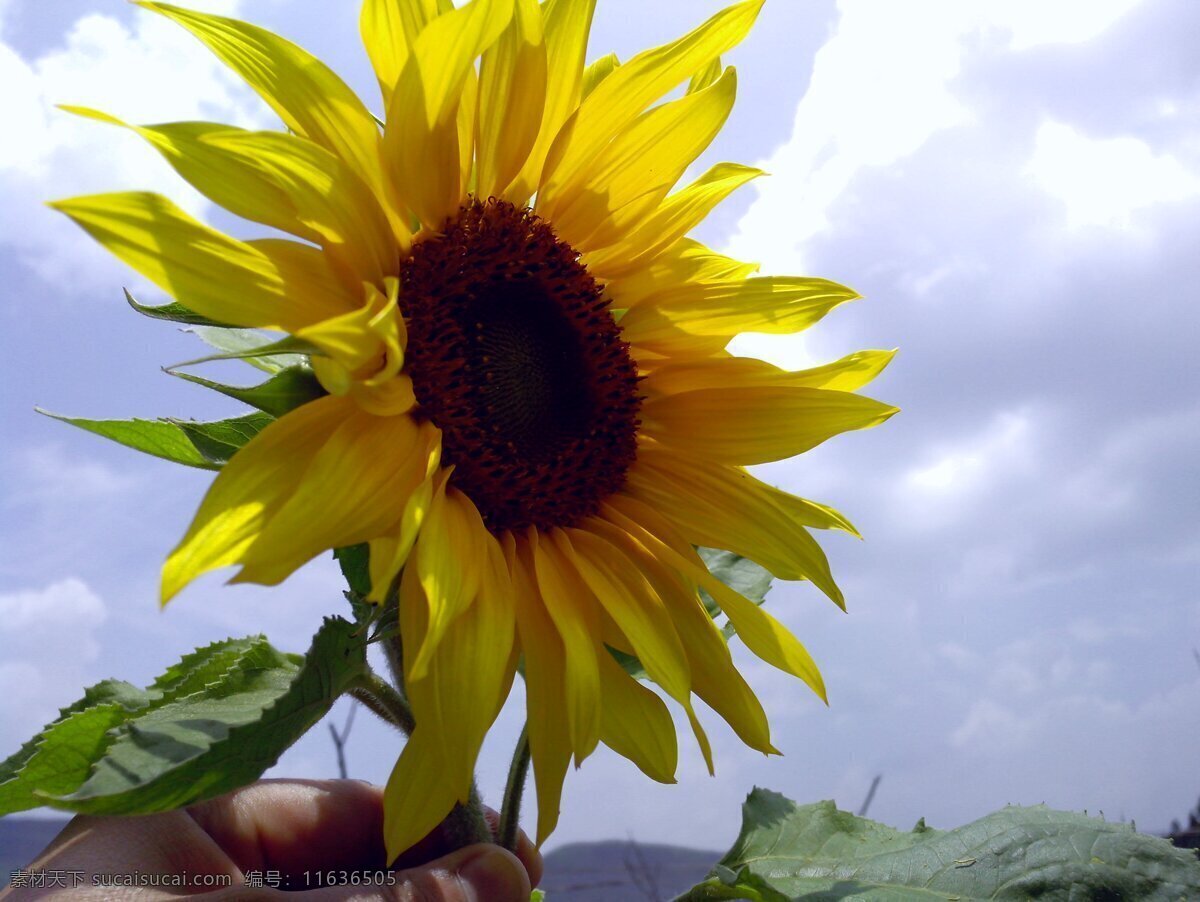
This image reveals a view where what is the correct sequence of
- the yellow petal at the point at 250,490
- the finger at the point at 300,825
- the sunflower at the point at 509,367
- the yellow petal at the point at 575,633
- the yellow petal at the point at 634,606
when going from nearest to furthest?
the yellow petal at the point at 250,490 < the sunflower at the point at 509,367 < the yellow petal at the point at 575,633 < the yellow petal at the point at 634,606 < the finger at the point at 300,825

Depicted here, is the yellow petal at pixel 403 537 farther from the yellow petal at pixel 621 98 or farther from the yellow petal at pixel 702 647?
the yellow petal at pixel 621 98

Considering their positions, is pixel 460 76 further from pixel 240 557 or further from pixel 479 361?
pixel 240 557

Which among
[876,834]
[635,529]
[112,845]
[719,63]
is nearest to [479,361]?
[635,529]

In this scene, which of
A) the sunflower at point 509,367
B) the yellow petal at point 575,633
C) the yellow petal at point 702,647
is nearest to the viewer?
the sunflower at point 509,367

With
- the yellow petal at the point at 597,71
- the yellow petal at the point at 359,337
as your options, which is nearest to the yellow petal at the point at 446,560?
the yellow petal at the point at 359,337

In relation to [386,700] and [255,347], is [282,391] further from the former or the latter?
[386,700]

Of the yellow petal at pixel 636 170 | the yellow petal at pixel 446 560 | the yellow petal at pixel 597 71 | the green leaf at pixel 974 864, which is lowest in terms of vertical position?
the green leaf at pixel 974 864

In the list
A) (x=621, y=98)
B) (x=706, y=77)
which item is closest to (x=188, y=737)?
(x=621, y=98)
